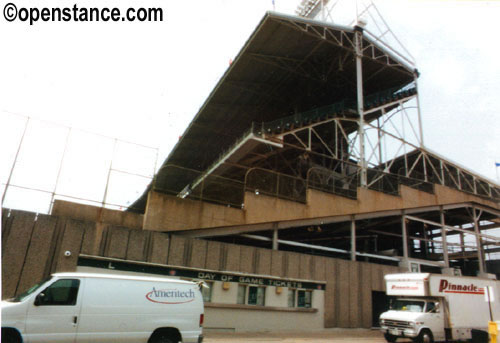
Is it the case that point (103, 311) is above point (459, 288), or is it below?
below

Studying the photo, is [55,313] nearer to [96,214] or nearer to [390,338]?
[96,214]

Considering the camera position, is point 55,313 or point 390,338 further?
point 390,338

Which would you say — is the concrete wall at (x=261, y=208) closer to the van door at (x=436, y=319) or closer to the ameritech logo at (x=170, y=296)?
the ameritech logo at (x=170, y=296)

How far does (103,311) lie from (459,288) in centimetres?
1634

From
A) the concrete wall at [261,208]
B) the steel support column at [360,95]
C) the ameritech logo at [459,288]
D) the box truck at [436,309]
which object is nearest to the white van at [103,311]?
the concrete wall at [261,208]

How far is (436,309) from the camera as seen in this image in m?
16.7

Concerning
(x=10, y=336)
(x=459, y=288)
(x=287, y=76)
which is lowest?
(x=10, y=336)

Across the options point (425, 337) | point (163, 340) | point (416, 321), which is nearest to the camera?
point (163, 340)

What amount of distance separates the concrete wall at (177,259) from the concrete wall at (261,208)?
2.72 feet

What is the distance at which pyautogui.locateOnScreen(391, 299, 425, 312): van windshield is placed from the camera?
16.8m

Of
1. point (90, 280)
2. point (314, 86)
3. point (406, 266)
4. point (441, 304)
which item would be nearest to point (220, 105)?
point (314, 86)

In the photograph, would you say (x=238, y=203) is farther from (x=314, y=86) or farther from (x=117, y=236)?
(x=314, y=86)

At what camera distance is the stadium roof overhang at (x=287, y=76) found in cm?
2670

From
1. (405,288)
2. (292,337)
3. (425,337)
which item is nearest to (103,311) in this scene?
(292,337)
